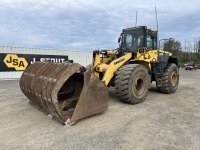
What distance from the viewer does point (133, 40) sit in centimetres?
820

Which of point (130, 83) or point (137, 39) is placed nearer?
point (130, 83)

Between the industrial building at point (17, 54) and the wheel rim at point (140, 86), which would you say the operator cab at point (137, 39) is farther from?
the industrial building at point (17, 54)

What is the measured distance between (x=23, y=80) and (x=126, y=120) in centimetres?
318

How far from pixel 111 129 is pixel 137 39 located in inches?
163

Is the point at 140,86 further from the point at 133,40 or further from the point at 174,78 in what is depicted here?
the point at 174,78

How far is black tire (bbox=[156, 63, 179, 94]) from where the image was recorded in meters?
8.81

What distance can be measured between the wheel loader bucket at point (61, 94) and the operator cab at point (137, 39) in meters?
2.81

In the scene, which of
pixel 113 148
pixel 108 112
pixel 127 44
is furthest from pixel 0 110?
pixel 127 44

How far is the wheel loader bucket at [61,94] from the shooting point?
16.2 feet

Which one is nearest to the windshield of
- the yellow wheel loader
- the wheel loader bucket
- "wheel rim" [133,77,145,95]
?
the yellow wheel loader

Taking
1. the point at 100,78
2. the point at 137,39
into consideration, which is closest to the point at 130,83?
the point at 100,78

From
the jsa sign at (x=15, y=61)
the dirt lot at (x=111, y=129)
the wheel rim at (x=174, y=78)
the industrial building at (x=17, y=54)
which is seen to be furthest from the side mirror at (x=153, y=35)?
the industrial building at (x=17, y=54)

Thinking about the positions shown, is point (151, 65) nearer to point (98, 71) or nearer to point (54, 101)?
point (98, 71)

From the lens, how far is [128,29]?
8453 millimetres
